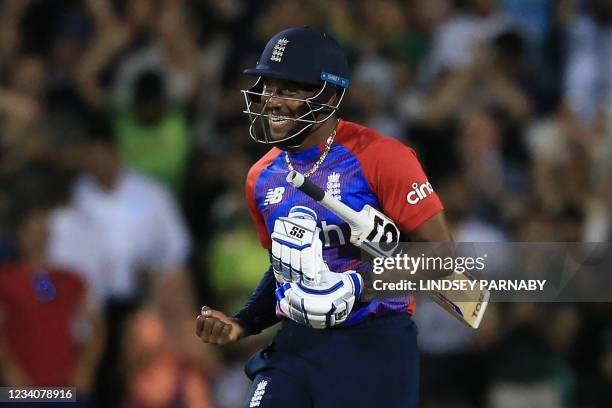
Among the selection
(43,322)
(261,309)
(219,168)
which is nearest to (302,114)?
(261,309)

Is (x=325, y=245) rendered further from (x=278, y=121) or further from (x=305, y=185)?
(x=278, y=121)

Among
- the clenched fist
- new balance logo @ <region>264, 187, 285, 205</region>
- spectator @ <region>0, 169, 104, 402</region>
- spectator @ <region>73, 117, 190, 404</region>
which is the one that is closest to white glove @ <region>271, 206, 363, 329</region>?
new balance logo @ <region>264, 187, 285, 205</region>

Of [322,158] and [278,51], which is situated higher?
[278,51]

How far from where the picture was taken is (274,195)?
517 centimetres

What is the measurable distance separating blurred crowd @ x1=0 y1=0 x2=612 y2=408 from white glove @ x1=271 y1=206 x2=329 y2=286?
3.54m

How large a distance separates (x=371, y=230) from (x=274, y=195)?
456 mm

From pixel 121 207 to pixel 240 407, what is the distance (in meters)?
1.61

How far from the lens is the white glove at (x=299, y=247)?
16.0 feet

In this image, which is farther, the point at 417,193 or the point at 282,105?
the point at 282,105

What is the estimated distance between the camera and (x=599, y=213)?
9453 mm

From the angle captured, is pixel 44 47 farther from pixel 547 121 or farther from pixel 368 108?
pixel 547 121

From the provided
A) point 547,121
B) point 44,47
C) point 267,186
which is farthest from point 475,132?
point 267,186

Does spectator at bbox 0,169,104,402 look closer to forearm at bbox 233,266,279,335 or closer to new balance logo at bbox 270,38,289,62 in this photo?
forearm at bbox 233,266,279,335

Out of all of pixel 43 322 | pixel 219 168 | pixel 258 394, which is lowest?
pixel 43 322
